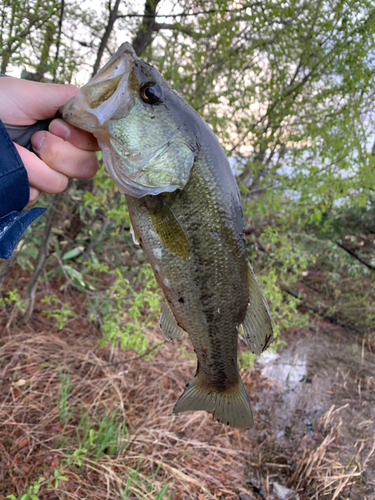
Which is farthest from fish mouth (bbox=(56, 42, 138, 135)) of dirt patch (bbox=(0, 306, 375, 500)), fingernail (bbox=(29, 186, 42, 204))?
dirt patch (bbox=(0, 306, 375, 500))

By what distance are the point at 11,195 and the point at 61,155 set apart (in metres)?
0.27

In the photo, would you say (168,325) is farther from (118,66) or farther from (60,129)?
(118,66)

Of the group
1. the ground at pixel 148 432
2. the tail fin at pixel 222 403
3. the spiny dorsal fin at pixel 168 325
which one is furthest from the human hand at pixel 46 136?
the ground at pixel 148 432

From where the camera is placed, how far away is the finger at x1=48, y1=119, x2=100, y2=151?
1.39 m

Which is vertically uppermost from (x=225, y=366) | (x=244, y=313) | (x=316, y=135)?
(x=316, y=135)

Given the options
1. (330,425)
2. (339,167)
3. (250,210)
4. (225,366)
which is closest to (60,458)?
(225,366)

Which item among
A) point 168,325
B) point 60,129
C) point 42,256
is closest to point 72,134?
point 60,129

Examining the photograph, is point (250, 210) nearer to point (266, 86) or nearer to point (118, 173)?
point (266, 86)

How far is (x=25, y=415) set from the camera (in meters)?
3.13

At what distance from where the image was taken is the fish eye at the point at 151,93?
1355 millimetres

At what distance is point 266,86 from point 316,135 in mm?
722

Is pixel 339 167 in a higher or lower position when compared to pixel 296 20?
lower

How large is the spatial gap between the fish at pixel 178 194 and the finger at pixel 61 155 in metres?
0.13

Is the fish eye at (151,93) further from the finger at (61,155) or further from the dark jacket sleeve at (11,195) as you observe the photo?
the dark jacket sleeve at (11,195)
